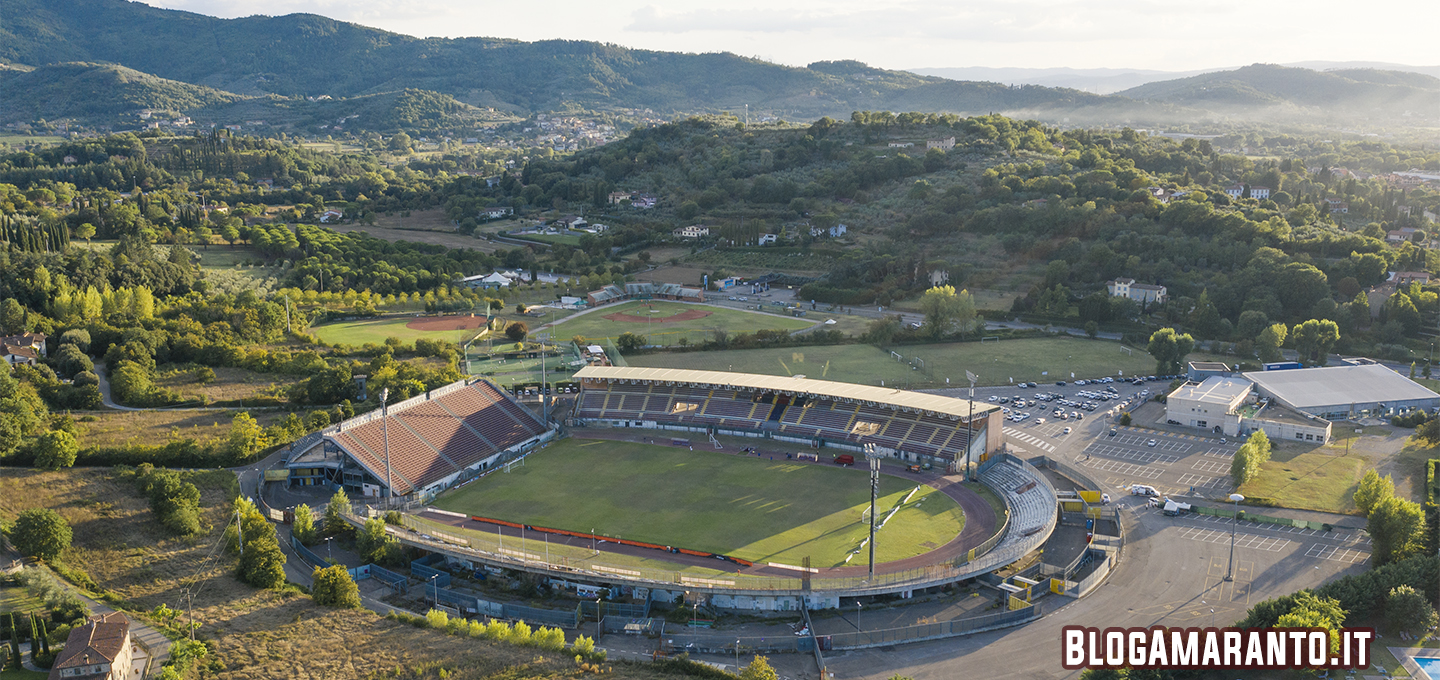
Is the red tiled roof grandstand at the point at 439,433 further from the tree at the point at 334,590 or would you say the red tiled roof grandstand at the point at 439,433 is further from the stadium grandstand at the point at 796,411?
the tree at the point at 334,590

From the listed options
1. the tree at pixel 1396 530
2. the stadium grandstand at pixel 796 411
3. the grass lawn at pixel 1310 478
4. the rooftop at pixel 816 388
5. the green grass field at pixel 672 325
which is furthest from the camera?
the green grass field at pixel 672 325

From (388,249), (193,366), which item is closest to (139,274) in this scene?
(193,366)

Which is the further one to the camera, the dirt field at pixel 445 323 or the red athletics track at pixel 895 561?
the dirt field at pixel 445 323

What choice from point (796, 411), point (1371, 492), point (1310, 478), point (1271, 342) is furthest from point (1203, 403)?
point (796, 411)

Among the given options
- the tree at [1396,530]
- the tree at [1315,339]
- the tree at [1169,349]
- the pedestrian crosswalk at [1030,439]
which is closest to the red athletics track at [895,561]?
the pedestrian crosswalk at [1030,439]

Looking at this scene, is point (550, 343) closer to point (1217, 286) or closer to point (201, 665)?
point (201, 665)

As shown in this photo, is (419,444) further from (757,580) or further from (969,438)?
(969,438)

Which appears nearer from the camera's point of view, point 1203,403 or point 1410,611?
point 1410,611

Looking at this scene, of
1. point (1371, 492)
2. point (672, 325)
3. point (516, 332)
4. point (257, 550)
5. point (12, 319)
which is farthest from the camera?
point (672, 325)
